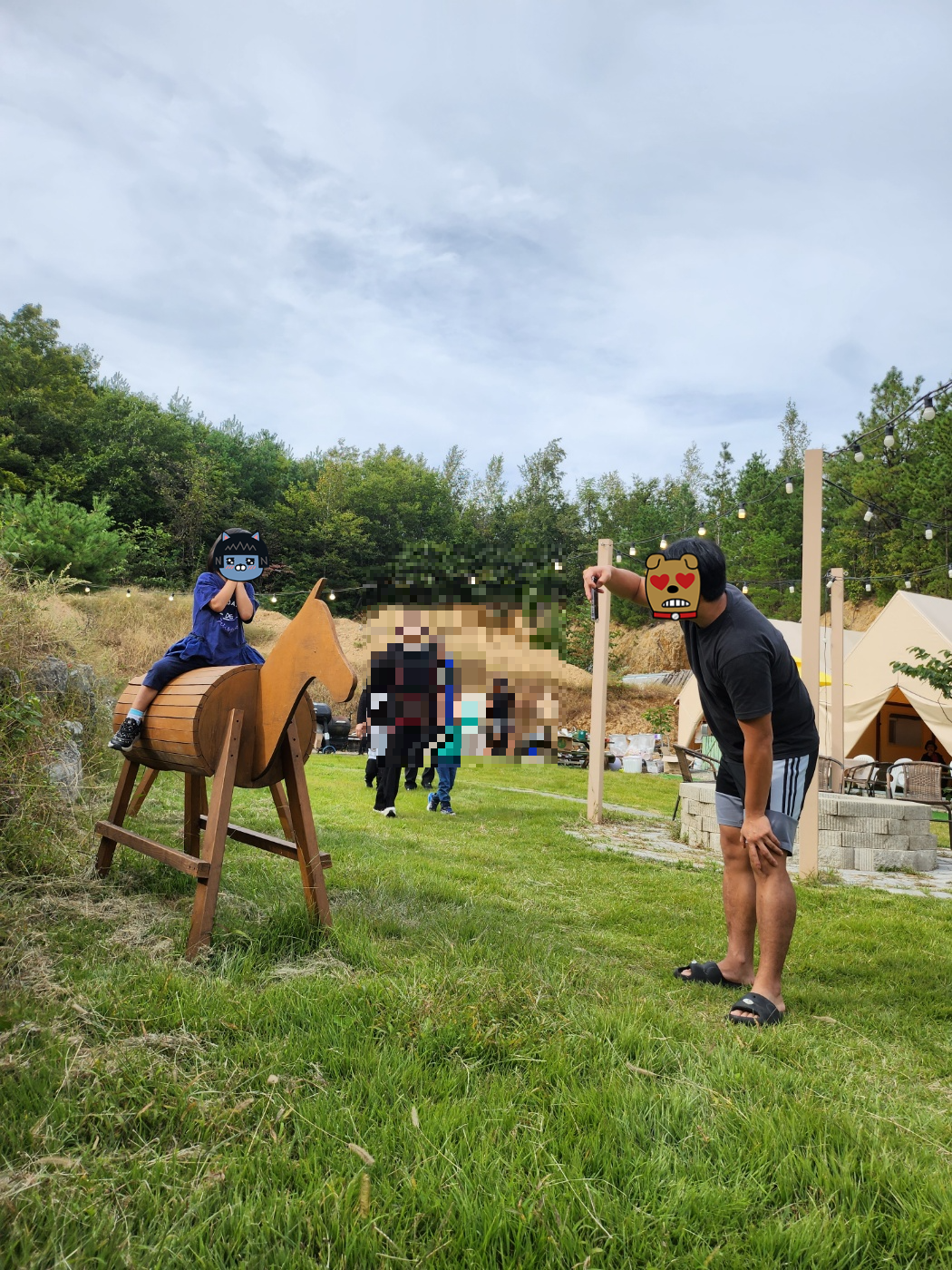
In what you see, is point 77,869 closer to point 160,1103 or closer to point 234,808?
point 160,1103

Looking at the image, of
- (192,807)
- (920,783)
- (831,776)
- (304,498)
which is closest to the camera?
(192,807)

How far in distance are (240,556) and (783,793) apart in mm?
2219

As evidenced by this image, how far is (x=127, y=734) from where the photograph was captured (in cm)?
327

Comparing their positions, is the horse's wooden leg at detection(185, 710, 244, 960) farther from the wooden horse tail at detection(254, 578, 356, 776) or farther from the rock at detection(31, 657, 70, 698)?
the rock at detection(31, 657, 70, 698)

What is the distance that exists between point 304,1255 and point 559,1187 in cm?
51

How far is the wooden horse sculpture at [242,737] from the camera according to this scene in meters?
2.85

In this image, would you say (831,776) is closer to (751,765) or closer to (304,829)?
(751,765)

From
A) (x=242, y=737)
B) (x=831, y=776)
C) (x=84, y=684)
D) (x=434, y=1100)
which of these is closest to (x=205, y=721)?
(x=242, y=737)

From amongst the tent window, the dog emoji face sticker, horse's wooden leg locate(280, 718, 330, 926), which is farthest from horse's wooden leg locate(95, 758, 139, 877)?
the tent window

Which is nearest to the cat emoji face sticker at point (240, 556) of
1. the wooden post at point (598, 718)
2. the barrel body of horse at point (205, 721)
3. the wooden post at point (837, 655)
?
the barrel body of horse at point (205, 721)

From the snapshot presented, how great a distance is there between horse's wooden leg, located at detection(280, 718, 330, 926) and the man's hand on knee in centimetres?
165

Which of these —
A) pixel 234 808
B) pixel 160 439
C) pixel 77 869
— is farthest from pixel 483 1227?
pixel 160 439

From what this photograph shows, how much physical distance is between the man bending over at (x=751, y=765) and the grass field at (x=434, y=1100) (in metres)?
0.22

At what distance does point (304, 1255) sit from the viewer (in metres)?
1.39
